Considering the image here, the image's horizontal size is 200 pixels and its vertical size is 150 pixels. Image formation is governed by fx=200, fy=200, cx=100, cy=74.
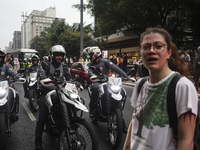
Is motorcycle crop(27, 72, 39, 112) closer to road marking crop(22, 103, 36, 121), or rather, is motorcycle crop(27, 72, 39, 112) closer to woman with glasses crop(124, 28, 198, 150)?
road marking crop(22, 103, 36, 121)

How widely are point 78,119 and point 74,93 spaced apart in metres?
0.44

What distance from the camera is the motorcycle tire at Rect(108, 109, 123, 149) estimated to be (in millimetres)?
3416

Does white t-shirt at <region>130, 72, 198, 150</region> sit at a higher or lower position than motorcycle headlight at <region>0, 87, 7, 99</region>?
higher

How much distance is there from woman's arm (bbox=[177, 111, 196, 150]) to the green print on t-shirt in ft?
0.33

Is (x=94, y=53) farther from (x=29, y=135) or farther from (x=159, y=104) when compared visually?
(x=159, y=104)

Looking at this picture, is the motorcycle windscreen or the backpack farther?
the motorcycle windscreen

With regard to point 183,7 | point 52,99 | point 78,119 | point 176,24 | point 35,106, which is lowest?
point 35,106

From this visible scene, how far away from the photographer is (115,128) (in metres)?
3.65

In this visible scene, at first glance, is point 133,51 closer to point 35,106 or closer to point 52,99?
point 35,106

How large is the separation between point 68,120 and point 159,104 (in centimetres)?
188

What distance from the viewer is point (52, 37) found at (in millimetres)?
42219

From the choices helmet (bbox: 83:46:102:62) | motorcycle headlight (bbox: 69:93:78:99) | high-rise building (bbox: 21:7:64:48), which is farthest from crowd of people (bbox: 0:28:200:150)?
high-rise building (bbox: 21:7:64:48)

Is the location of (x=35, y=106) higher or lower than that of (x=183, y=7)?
lower

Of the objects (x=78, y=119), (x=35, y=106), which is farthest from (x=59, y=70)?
(x=35, y=106)
